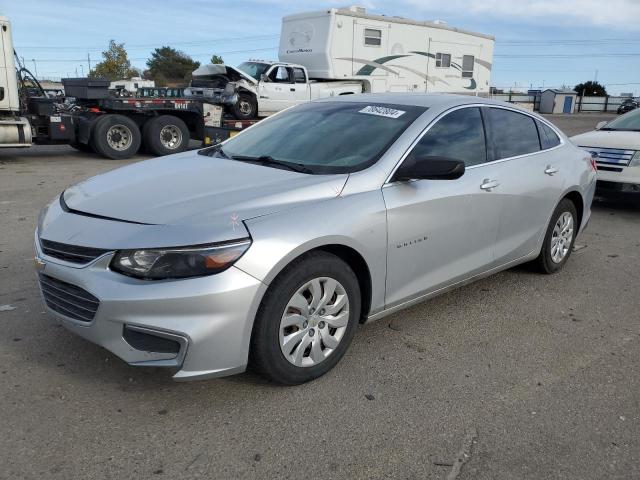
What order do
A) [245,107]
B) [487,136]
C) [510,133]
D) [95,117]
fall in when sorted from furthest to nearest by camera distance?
1. [245,107]
2. [95,117]
3. [510,133]
4. [487,136]

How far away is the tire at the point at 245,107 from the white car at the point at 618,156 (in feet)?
32.6

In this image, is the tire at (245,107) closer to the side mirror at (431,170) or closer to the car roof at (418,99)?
the car roof at (418,99)

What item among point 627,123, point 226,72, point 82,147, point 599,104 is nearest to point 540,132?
point 627,123

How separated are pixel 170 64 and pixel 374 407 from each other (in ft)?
278

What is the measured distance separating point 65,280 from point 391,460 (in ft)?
6.02

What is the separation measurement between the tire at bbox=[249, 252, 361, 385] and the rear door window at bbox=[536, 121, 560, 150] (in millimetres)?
2603

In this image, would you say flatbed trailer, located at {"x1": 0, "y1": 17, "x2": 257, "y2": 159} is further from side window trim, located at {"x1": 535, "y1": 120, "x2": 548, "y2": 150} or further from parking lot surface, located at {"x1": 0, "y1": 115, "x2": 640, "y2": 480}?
side window trim, located at {"x1": 535, "y1": 120, "x2": 548, "y2": 150}

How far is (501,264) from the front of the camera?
4543mm

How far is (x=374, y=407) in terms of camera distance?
3.07 meters

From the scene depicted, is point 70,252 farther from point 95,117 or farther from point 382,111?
point 95,117

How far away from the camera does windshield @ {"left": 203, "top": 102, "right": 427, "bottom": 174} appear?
3.68 metres

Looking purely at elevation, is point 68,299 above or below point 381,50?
below

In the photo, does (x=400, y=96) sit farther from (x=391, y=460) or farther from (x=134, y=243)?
(x=391, y=460)

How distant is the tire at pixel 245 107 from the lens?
16234 millimetres
